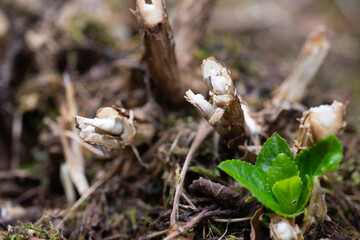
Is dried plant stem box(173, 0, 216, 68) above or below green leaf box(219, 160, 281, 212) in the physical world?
above

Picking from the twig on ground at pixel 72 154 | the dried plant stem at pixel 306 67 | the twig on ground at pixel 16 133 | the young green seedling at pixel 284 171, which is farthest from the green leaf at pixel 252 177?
the twig on ground at pixel 16 133

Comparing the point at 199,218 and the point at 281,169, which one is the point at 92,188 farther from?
the point at 281,169

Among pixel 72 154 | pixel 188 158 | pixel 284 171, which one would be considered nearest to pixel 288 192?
pixel 284 171

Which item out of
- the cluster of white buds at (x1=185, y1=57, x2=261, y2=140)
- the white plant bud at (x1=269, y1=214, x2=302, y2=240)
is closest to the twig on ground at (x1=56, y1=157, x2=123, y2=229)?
the cluster of white buds at (x1=185, y1=57, x2=261, y2=140)

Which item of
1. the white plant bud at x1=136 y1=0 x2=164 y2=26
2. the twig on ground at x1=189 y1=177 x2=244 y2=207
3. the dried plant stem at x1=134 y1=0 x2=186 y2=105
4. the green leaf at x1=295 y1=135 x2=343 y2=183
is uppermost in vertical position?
the white plant bud at x1=136 y1=0 x2=164 y2=26

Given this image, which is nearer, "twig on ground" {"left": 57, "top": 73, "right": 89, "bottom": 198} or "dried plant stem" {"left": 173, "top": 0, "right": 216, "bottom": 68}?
"twig on ground" {"left": 57, "top": 73, "right": 89, "bottom": 198}

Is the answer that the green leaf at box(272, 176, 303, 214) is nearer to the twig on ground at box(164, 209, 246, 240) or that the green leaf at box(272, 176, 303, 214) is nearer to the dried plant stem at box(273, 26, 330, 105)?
the twig on ground at box(164, 209, 246, 240)
